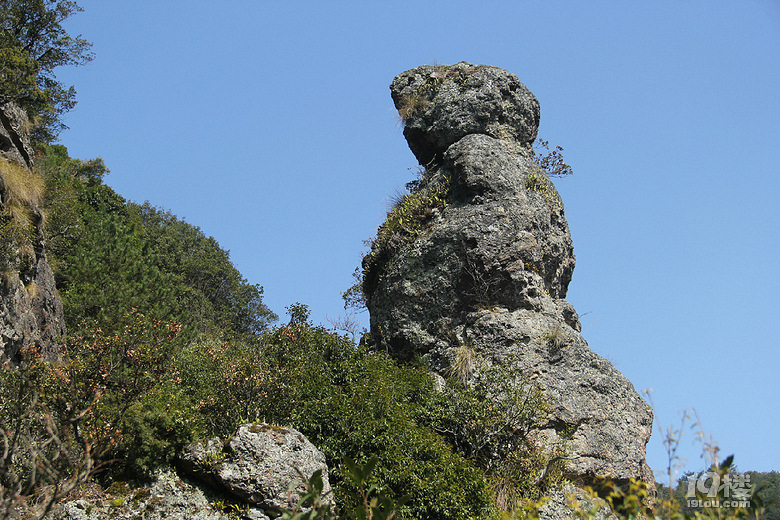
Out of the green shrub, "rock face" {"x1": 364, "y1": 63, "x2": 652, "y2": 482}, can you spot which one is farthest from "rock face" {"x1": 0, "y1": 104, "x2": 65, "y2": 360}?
"rock face" {"x1": 364, "y1": 63, "x2": 652, "y2": 482}

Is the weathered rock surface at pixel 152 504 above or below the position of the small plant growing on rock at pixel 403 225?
below

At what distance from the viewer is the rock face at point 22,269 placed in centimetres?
1247

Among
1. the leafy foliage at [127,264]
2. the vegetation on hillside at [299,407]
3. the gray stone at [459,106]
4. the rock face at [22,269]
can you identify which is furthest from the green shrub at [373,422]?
the gray stone at [459,106]

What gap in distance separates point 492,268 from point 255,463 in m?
6.98

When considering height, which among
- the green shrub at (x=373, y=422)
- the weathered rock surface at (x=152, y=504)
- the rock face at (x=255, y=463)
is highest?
the green shrub at (x=373, y=422)

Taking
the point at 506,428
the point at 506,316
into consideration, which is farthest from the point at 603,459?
the point at 506,316

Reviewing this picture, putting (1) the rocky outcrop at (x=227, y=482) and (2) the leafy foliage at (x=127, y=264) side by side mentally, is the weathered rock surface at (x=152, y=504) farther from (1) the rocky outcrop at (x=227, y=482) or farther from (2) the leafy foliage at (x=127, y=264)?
(2) the leafy foliage at (x=127, y=264)

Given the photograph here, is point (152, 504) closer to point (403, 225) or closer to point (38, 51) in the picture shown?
point (403, 225)

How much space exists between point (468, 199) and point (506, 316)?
3.12 m

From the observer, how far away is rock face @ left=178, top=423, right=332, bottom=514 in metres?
9.57

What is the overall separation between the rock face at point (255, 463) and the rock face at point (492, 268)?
4.74 meters

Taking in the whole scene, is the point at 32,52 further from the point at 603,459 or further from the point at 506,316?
the point at 603,459

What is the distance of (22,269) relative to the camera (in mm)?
13820

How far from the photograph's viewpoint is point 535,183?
54.4 ft
